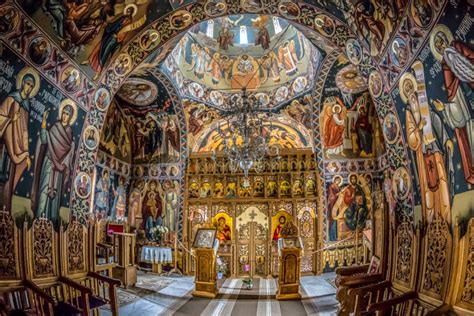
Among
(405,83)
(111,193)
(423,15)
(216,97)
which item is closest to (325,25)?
(405,83)

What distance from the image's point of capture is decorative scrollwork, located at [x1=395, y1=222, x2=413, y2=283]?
5.62 meters

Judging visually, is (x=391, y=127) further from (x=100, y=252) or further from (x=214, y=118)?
(x=214, y=118)

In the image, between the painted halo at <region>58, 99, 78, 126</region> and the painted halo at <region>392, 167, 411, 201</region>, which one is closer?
the painted halo at <region>392, 167, 411, 201</region>

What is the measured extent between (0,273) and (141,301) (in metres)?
3.68

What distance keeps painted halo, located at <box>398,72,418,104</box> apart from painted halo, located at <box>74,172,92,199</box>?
5.64m

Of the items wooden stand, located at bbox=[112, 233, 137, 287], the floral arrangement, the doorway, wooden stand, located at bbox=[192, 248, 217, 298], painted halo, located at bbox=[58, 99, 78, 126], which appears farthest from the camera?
the doorway

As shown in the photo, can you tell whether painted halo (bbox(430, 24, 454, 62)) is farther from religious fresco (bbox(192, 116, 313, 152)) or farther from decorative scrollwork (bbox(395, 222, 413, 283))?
religious fresco (bbox(192, 116, 313, 152))

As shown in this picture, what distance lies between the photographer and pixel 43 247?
6.04 metres

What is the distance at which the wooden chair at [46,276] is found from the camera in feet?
17.4

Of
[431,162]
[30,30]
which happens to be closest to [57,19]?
[30,30]

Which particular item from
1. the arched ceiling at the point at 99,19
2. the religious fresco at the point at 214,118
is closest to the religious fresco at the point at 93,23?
the arched ceiling at the point at 99,19

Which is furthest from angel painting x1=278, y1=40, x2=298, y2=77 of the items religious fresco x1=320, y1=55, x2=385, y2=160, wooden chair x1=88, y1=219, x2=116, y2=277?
Answer: wooden chair x1=88, y1=219, x2=116, y2=277

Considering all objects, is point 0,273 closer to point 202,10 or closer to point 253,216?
point 202,10

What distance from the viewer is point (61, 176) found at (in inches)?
254
